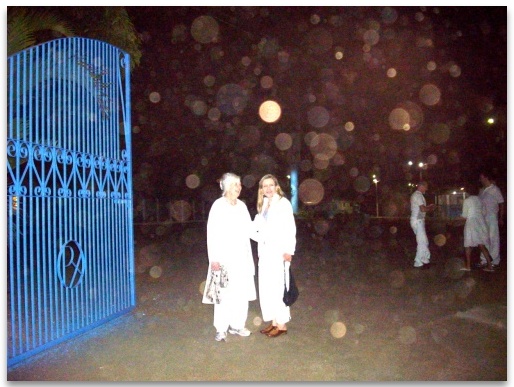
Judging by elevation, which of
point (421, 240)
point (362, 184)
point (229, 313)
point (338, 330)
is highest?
point (362, 184)

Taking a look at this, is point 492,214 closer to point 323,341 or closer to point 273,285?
point 323,341

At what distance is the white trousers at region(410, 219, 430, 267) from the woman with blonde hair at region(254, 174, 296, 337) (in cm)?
503

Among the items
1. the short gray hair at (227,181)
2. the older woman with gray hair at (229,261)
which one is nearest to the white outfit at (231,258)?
the older woman with gray hair at (229,261)

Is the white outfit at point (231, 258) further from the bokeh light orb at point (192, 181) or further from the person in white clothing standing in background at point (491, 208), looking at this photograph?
the bokeh light orb at point (192, 181)

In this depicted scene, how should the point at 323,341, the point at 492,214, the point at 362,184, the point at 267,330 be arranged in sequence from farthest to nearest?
the point at 362,184
the point at 492,214
the point at 267,330
the point at 323,341

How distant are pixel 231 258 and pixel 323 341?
126 centimetres

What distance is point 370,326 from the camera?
232 inches

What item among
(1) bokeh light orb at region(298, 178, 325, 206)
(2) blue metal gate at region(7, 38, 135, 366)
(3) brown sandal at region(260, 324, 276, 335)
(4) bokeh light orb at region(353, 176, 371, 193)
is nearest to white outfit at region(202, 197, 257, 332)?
(3) brown sandal at region(260, 324, 276, 335)

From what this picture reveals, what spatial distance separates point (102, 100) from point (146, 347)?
9.48ft

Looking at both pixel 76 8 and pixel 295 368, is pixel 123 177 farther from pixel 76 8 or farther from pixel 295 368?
pixel 295 368

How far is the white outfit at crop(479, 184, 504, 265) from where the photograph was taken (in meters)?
9.59

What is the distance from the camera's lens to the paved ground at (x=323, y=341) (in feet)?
14.5

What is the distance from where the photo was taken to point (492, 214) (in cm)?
960

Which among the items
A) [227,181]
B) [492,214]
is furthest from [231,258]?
[492,214]
